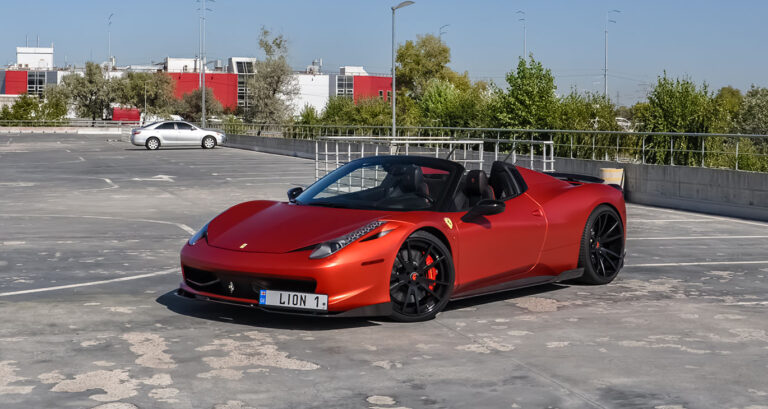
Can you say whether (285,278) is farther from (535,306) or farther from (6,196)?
(6,196)

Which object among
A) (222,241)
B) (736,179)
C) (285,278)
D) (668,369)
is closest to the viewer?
(668,369)

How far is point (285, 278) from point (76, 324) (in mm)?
1556

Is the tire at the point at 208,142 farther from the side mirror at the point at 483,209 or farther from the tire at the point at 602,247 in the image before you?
the side mirror at the point at 483,209

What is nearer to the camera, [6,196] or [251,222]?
[251,222]

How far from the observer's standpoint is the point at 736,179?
712 inches

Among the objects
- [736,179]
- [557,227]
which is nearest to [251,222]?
[557,227]

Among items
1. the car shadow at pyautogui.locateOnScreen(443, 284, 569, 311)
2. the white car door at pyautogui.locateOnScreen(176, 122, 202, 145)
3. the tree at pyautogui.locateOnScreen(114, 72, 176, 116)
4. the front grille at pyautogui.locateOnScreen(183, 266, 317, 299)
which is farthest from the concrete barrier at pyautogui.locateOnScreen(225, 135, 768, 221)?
the tree at pyautogui.locateOnScreen(114, 72, 176, 116)

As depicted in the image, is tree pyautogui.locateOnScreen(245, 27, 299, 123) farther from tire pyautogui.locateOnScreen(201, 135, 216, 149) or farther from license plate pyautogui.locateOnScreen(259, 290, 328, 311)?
license plate pyautogui.locateOnScreen(259, 290, 328, 311)

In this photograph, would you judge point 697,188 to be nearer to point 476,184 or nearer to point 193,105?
point 476,184

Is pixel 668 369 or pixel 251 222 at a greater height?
pixel 251 222

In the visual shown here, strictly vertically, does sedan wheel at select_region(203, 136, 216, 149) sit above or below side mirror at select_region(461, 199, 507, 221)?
above

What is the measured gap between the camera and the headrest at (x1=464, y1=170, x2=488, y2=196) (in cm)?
825

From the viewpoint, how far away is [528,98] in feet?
126

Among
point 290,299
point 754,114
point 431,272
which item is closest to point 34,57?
point 754,114
